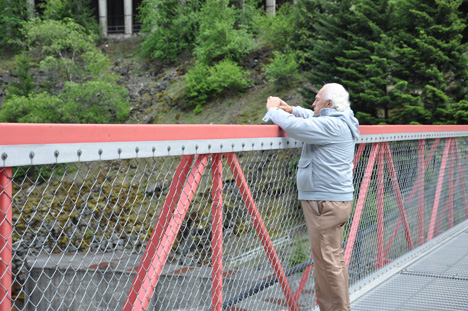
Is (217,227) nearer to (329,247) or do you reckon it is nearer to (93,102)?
(329,247)

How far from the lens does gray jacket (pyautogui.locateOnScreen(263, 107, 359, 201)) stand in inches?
114

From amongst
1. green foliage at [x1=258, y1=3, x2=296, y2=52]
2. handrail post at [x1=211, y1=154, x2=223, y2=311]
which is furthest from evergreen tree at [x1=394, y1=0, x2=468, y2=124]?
handrail post at [x1=211, y1=154, x2=223, y2=311]

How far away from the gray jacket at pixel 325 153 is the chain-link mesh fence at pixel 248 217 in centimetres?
27

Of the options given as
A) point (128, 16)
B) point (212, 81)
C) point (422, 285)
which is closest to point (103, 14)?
point (128, 16)

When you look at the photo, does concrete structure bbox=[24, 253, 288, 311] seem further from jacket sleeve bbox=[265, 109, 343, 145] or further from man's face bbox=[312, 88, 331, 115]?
man's face bbox=[312, 88, 331, 115]

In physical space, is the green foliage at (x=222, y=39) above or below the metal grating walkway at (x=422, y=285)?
above

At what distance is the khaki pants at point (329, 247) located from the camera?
9.90 ft

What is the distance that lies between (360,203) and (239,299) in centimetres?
143

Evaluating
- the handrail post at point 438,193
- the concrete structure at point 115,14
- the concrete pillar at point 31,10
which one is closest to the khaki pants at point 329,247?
the handrail post at point 438,193

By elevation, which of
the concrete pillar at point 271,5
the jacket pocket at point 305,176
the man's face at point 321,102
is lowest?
the jacket pocket at point 305,176

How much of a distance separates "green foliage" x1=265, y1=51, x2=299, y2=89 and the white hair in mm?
24263

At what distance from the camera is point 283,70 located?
88.5 ft

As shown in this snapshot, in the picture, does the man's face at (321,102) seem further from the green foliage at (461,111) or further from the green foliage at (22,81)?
the green foliage at (22,81)

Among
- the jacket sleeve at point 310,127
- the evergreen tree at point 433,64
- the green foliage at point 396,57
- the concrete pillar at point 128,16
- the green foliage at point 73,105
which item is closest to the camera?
the jacket sleeve at point 310,127
